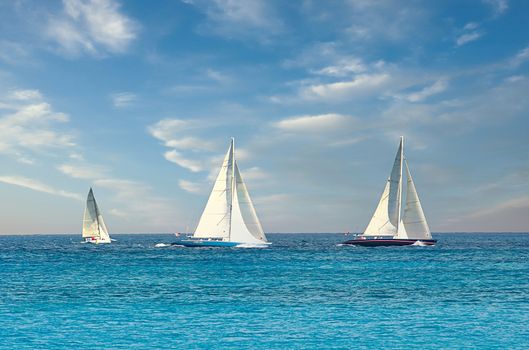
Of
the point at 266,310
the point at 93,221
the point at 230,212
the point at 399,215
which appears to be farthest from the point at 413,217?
the point at 93,221

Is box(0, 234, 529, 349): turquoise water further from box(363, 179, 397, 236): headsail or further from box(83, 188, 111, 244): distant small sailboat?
box(83, 188, 111, 244): distant small sailboat

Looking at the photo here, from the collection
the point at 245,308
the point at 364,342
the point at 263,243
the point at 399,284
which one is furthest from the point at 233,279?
the point at 263,243

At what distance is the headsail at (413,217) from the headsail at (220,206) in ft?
110

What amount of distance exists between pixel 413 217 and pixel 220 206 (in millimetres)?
36596

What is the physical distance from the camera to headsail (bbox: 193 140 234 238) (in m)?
97.2

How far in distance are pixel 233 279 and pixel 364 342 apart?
2970 centimetres

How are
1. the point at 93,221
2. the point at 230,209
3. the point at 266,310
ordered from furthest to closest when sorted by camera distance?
the point at 93,221
the point at 230,209
the point at 266,310

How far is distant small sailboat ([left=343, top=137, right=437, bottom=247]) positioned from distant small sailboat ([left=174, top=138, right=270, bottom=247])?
81.7 feet

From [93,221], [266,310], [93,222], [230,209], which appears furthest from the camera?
[93,222]

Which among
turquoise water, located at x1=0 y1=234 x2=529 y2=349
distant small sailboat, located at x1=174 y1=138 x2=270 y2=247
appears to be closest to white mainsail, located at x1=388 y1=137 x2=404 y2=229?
distant small sailboat, located at x1=174 y1=138 x2=270 y2=247

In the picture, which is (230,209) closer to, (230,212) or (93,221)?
(230,212)

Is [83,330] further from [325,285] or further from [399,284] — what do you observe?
[399,284]

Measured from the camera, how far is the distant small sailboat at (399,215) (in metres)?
107

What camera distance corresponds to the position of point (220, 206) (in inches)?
3834
